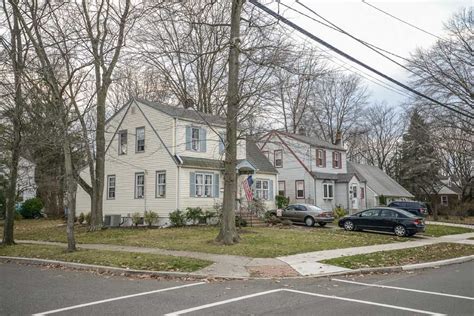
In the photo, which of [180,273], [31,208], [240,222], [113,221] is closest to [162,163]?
[113,221]

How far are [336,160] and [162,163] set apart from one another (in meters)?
20.5

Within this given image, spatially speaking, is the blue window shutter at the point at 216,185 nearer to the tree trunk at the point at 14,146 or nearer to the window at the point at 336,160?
A: the tree trunk at the point at 14,146

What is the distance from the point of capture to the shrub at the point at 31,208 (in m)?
42.2

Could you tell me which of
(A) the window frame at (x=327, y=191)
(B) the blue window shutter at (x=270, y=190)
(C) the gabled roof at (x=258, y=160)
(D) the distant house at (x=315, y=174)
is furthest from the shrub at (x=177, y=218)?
(A) the window frame at (x=327, y=191)

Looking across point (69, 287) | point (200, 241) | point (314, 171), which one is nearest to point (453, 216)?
point (314, 171)

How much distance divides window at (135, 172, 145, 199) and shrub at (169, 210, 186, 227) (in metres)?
3.56

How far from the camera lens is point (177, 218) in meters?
26.1

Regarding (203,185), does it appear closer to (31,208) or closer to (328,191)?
(328,191)

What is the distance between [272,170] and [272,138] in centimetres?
668

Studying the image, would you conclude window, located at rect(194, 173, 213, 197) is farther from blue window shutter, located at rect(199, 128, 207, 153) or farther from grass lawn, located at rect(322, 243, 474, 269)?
grass lawn, located at rect(322, 243, 474, 269)

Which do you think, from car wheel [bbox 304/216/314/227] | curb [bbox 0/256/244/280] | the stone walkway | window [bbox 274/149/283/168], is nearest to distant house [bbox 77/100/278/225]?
car wheel [bbox 304/216/314/227]

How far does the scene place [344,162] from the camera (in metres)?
43.8

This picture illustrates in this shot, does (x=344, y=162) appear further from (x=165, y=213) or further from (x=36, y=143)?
(x=36, y=143)

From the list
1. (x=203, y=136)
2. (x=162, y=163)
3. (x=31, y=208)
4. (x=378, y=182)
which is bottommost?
(x=31, y=208)
